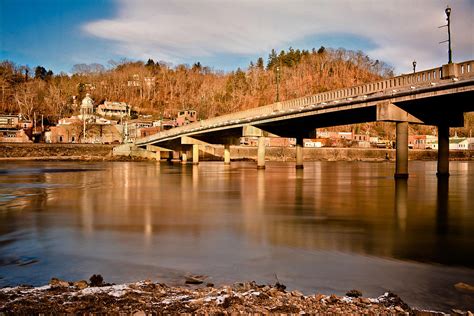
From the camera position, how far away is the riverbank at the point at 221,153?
91.8 metres

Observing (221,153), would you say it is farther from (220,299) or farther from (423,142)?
(220,299)

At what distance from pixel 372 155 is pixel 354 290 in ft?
404

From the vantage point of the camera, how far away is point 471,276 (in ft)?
26.5

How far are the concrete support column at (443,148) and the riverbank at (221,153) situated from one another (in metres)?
67.7

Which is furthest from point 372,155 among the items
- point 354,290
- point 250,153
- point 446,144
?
point 354,290

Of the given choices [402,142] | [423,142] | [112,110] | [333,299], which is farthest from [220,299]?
[112,110]

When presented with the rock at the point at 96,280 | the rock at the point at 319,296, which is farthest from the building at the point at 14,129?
the rock at the point at 319,296

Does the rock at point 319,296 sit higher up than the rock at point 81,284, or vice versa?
the rock at point 81,284

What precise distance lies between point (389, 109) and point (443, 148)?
10.6 m

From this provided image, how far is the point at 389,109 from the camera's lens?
34.3m

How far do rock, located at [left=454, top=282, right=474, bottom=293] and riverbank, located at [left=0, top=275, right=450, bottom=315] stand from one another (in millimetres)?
1448

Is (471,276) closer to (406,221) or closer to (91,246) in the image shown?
(406,221)

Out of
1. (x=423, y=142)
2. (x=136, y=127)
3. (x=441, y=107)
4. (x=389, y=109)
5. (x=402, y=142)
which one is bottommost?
(x=402, y=142)

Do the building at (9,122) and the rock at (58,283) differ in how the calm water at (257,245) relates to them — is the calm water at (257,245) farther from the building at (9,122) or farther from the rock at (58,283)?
the building at (9,122)
